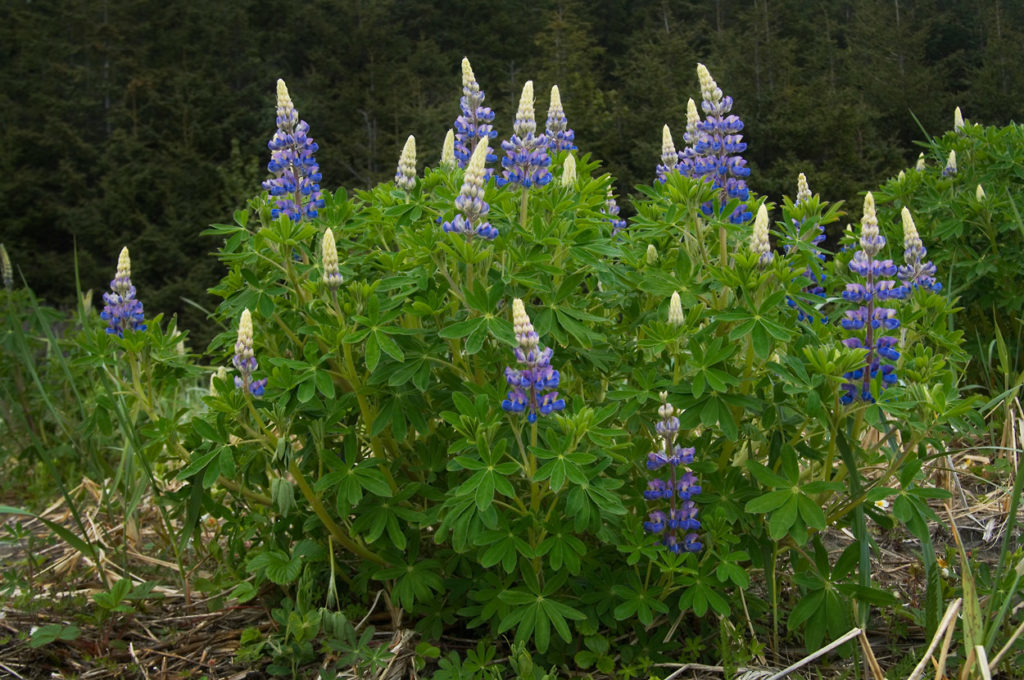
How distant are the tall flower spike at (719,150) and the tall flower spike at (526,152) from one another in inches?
18.1

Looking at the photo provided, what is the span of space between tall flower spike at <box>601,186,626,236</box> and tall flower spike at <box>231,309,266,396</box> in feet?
3.76

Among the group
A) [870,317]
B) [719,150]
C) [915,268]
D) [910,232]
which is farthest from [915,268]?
[719,150]

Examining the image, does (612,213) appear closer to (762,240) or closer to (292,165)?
(762,240)

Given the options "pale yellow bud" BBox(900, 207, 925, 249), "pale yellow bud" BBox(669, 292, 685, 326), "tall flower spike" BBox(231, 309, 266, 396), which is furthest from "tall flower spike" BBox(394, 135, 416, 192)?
"pale yellow bud" BBox(900, 207, 925, 249)

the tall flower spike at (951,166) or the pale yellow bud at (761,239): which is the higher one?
the tall flower spike at (951,166)

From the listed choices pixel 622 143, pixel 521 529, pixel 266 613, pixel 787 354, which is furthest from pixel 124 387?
pixel 622 143

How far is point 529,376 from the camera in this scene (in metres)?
2.05

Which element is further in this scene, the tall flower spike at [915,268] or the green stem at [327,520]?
the tall flower spike at [915,268]

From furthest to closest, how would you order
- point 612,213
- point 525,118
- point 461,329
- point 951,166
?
point 951,166, point 612,213, point 525,118, point 461,329

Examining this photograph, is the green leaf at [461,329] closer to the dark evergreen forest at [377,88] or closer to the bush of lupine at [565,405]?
the bush of lupine at [565,405]

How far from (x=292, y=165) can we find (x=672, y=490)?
1597 millimetres

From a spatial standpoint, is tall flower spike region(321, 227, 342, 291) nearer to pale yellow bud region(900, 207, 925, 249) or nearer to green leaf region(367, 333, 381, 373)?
green leaf region(367, 333, 381, 373)

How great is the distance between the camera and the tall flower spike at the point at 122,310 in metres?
2.92

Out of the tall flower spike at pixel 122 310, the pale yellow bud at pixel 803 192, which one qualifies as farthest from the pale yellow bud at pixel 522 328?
the tall flower spike at pixel 122 310
